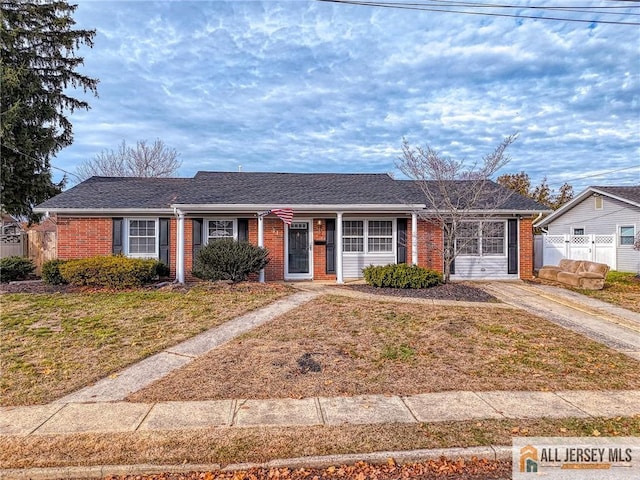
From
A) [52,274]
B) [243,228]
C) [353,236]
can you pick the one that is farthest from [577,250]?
[52,274]

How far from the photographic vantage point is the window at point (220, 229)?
1360 centimetres

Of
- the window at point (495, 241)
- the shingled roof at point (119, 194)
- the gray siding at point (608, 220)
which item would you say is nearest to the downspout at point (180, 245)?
the shingled roof at point (119, 194)

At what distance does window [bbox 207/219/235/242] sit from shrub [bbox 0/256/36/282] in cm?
608

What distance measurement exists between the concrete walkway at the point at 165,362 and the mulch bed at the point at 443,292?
3232 mm

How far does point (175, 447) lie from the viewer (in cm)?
338

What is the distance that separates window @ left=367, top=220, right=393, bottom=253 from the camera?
1398 centimetres

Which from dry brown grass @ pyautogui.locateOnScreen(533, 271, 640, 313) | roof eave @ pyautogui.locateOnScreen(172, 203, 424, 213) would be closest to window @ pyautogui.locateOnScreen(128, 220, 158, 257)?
roof eave @ pyautogui.locateOnScreen(172, 203, 424, 213)

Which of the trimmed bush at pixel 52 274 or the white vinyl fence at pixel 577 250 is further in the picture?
the white vinyl fence at pixel 577 250

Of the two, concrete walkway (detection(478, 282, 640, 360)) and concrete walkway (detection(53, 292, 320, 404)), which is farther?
concrete walkway (detection(478, 282, 640, 360))

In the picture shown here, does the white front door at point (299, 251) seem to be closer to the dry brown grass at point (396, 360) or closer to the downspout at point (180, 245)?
the downspout at point (180, 245)

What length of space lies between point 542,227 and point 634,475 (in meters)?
Result: 23.9

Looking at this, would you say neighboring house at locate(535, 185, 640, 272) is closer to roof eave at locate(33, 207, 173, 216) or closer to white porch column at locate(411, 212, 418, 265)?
white porch column at locate(411, 212, 418, 265)

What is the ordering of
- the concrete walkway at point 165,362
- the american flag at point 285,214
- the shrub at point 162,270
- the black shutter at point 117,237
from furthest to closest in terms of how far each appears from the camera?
the black shutter at point 117,237 → the shrub at point 162,270 → the american flag at point 285,214 → the concrete walkway at point 165,362

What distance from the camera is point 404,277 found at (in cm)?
1120
